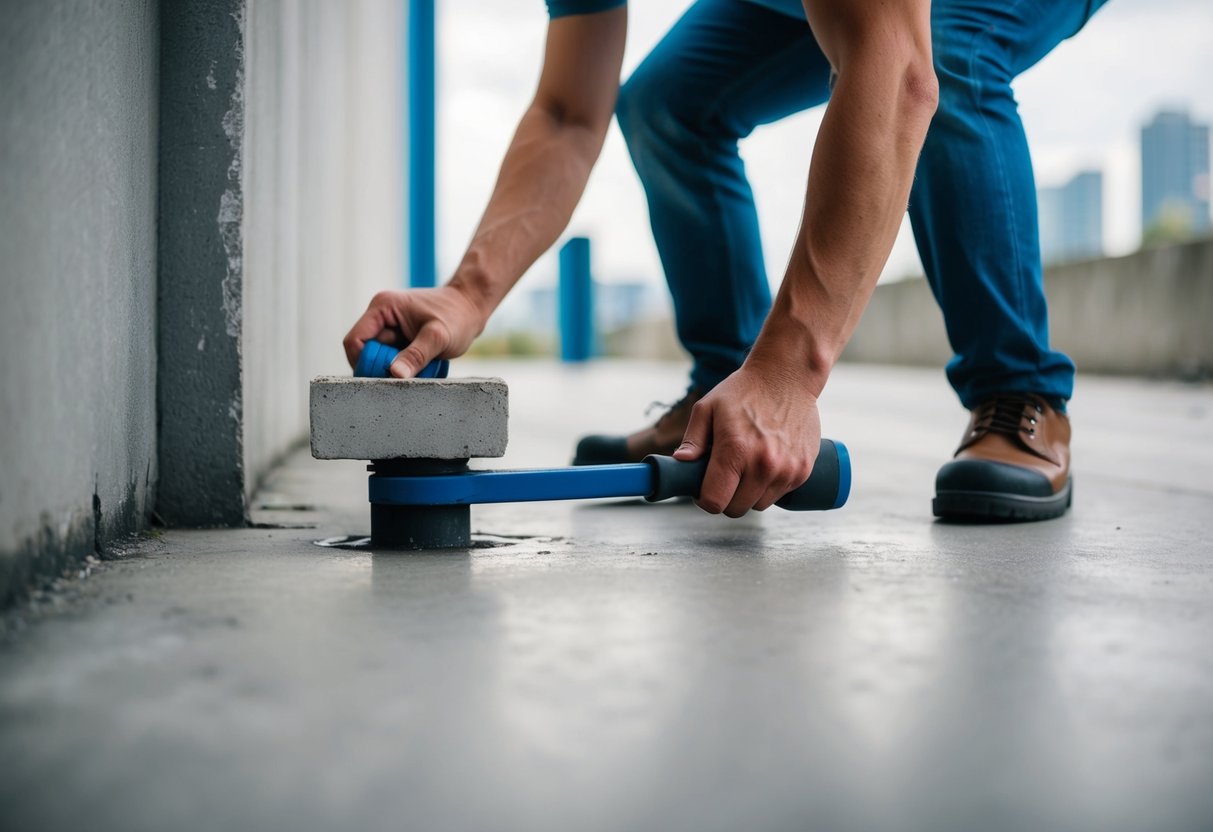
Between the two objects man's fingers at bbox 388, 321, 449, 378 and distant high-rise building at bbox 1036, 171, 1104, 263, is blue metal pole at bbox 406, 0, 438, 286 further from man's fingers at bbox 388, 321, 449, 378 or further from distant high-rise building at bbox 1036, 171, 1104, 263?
distant high-rise building at bbox 1036, 171, 1104, 263

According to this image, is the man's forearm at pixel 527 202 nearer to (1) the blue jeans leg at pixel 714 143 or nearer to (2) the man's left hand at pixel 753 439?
(1) the blue jeans leg at pixel 714 143

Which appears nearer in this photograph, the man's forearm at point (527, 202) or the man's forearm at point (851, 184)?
the man's forearm at point (851, 184)

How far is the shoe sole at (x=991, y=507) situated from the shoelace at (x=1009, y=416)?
0.12 metres

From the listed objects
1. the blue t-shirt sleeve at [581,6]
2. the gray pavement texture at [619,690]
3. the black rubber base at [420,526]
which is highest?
the blue t-shirt sleeve at [581,6]

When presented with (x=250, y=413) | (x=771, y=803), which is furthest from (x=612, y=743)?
(x=250, y=413)

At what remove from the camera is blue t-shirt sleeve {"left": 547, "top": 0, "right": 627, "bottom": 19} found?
1.68m

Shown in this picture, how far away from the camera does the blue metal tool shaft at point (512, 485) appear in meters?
1.10

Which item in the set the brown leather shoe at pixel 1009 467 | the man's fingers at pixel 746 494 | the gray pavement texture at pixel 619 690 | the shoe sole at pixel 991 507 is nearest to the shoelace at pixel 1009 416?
the brown leather shoe at pixel 1009 467

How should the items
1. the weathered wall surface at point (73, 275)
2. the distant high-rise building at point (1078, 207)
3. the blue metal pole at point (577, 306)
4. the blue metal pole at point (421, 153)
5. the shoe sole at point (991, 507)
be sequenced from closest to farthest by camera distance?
the weathered wall surface at point (73, 275)
the shoe sole at point (991, 507)
the blue metal pole at point (421, 153)
the blue metal pole at point (577, 306)
the distant high-rise building at point (1078, 207)

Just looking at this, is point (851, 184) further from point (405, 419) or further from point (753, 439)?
point (405, 419)

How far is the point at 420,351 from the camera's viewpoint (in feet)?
4.12

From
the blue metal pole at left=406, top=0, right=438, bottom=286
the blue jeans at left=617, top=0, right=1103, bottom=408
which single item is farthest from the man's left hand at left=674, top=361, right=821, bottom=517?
the blue metal pole at left=406, top=0, right=438, bottom=286

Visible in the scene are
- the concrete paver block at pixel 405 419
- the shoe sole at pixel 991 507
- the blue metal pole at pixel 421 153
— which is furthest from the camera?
the blue metal pole at pixel 421 153

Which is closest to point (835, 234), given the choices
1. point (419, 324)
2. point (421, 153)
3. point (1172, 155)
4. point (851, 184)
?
point (851, 184)
